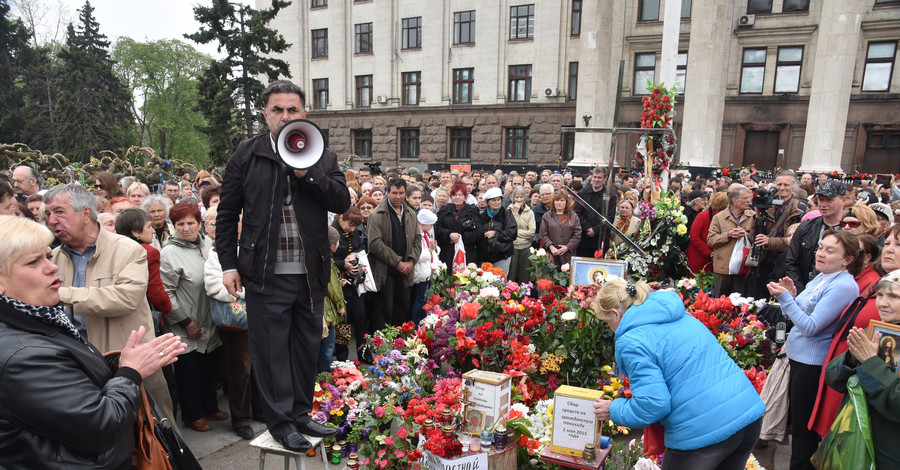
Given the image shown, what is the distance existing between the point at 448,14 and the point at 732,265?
979 inches

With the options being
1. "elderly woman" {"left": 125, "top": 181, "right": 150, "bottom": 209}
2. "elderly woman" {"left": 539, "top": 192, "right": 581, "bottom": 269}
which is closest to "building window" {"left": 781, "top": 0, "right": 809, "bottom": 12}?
"elderly woman" {"left": 539, "top": 192, "right": 581, "bottom": 269}

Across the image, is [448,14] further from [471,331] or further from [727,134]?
[471,331]

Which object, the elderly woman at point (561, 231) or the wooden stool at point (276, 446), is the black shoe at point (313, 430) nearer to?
the wooden stool at point (276, 446)

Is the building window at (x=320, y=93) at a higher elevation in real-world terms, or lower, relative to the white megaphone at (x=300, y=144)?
higher

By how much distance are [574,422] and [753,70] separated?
25.6m

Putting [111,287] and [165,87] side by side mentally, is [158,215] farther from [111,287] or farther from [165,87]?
[165,87]

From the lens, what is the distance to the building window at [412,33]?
2905 cm

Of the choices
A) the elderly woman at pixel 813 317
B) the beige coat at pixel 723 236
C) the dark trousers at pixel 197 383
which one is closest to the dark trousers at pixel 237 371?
the dark trousers at pixel 197 383

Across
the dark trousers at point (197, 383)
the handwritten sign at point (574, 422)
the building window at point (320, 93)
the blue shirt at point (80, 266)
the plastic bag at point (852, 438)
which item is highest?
the building window at point (320, 93)

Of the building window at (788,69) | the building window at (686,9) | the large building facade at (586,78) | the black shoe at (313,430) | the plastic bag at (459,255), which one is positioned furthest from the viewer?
the building window at (686,9)

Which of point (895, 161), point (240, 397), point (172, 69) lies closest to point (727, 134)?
point (895, 161)

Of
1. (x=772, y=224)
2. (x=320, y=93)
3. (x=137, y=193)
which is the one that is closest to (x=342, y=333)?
(x=137, y=193)

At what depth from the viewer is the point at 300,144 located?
2748 mm

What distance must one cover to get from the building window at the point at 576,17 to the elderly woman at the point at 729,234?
21147mm
